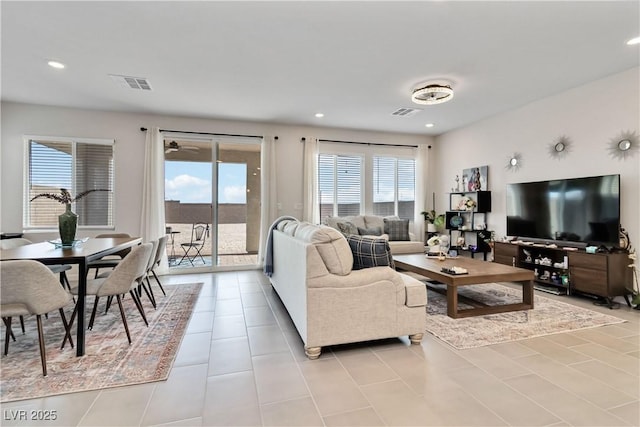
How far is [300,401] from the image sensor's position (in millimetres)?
1812

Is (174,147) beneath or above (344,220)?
above

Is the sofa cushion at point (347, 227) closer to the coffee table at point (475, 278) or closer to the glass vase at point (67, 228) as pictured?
the coffee table at point (475, 278)

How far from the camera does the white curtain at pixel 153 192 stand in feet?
17.2

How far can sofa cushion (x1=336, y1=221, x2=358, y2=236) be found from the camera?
5754 millimetres

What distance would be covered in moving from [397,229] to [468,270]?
109 inches

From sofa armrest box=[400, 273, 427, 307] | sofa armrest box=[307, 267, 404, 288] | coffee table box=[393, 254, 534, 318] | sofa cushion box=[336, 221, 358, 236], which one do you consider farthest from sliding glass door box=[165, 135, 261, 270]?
sofa armrest box=[400, 273, 427, 307]

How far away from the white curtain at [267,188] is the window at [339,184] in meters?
1.02

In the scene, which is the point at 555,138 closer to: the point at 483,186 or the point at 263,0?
the point at 483,186

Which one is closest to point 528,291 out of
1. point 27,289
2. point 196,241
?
point 27,289

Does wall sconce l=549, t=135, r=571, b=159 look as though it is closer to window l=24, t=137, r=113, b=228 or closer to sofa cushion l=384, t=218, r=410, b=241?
sofa cushion l=384, t=218, r=410, b=241

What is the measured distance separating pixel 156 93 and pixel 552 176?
590cm

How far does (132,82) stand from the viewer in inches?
154

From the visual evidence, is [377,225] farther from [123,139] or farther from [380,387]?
[123,139]

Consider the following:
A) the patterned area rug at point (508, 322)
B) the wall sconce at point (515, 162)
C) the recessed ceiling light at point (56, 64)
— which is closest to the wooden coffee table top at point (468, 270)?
the patterned area rug at point (508, 322)
